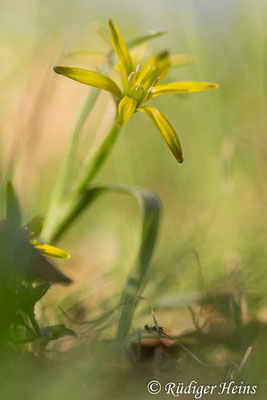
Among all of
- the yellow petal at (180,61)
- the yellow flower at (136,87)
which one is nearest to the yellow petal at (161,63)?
the yellow flower at (136,87)

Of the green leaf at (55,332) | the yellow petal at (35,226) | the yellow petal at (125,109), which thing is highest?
the yellow petal at (125,109)

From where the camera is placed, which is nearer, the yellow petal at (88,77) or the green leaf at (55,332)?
the green leaf at (55,332)

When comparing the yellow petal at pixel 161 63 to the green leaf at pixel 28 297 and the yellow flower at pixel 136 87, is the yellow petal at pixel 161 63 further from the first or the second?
the green leaf at pixel 28 297

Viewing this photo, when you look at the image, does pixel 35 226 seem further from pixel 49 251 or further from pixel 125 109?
pixel 125 109

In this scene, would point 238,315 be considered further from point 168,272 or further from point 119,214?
point 119,214

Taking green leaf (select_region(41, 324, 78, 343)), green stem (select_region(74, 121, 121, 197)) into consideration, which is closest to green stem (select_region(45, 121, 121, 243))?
green stem (select_region(74, 121, 121, 197))

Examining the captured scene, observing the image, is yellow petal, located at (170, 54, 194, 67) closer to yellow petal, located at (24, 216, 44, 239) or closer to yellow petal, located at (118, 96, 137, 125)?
yellow petal, located at (118, 96, 137, 125)
